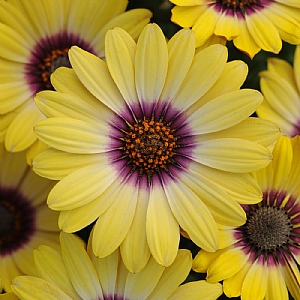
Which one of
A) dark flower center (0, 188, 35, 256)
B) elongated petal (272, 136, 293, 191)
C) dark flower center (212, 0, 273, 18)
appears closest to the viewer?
elongated petal (272, 136, 293, 191)

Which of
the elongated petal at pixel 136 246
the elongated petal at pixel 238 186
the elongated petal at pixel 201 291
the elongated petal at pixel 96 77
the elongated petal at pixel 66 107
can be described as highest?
the elongated petal at pixel 96 77

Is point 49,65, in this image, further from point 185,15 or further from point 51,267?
point 51,267

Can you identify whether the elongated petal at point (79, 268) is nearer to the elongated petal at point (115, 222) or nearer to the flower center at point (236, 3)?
the elongated petal at point (115, 222)

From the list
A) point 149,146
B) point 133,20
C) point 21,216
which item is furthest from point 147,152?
point 21,216

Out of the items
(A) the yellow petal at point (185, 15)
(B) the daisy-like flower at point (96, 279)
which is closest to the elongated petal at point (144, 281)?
(B) the daisy-like flower at point (96, 279)

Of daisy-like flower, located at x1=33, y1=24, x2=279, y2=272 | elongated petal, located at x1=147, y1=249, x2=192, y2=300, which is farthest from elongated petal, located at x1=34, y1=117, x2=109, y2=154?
elongated petal, located at x1=147, y1=249, x2=192, y2=300

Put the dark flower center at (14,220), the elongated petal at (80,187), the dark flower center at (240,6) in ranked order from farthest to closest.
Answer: the dark flower center at (14,220), the dark flower center at (240,6), the elongated petal at (80,187)

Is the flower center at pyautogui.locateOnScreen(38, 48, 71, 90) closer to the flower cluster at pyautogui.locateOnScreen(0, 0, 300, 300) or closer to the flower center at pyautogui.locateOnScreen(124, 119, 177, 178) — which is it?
the flower cluster at pyautogui.locateOnScreen(0, 0, 300, 300)
